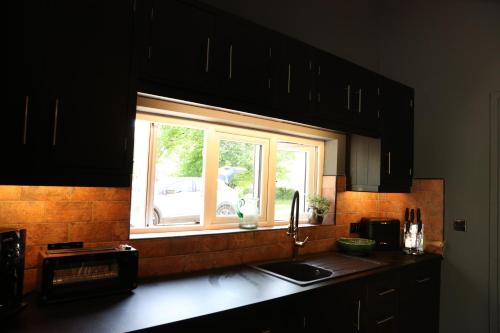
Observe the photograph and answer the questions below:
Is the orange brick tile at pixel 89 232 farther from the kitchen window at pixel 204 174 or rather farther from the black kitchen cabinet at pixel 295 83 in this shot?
the black kitchen cabinet at pixel 295 83

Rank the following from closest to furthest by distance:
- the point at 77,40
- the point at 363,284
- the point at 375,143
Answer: the point at 77,40 < the point at 363,284 < the point at 375,143

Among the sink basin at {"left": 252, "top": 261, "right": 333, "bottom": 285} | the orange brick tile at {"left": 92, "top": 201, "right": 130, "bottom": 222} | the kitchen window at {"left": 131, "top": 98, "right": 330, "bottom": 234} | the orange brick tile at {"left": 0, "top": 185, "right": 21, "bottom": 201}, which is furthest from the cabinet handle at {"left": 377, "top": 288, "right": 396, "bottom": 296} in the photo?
the orange brick tile at {"left": 0, "top": 185, "right": 21, "bottom": 201}

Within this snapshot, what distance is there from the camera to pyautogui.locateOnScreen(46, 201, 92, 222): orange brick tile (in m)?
1.55

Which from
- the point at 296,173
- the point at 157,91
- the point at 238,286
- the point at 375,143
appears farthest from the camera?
the point at 296,173

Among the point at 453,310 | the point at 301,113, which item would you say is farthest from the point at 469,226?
the point at 301,113

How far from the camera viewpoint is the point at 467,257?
276cm

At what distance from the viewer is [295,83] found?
208cm

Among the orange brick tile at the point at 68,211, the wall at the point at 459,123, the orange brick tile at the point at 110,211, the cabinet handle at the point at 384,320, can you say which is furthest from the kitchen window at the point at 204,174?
the wall at the point at 459,123

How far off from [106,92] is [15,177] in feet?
1.55

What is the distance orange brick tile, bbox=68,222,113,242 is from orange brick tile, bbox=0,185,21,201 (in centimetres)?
26

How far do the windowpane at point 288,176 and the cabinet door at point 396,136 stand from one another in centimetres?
64

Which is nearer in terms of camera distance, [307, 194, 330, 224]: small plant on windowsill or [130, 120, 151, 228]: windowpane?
[130, 120, 151, 228]: windowpane

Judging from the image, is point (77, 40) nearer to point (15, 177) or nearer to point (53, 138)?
point (53, 138)

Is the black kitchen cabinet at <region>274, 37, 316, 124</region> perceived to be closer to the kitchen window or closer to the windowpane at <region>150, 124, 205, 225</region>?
the kitchen window
